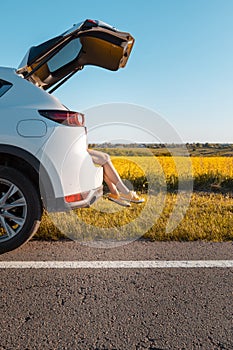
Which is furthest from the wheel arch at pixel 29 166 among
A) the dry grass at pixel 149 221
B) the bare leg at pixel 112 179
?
the bare leg at pixel 112 179

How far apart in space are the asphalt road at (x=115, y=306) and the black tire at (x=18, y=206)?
0.55 feet

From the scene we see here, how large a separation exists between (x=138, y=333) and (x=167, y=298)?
17.8 inches

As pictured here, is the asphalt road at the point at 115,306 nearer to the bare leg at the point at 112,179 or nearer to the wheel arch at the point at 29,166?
the wheel arch at the point at 29,166

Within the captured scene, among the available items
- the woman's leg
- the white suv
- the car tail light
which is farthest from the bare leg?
the car tail light

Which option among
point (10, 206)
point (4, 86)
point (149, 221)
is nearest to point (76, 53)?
point (4, 86)

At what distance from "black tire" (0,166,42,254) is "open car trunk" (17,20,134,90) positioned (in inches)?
40.1

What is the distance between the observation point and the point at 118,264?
2723mm

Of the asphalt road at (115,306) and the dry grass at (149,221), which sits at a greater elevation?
the asphalt road at (115,306)

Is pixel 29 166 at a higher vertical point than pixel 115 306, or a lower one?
higher

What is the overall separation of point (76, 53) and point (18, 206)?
1834mm

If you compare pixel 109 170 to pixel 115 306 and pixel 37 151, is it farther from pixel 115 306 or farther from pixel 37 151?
pixel 115 306

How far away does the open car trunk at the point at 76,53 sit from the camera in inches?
118

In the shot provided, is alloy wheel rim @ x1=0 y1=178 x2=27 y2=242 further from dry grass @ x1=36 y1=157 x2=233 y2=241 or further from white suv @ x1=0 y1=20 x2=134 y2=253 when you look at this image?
dry grass @ x1=36 y1=157 x2=233 y2=241

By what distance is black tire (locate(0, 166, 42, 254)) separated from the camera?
2.80m
